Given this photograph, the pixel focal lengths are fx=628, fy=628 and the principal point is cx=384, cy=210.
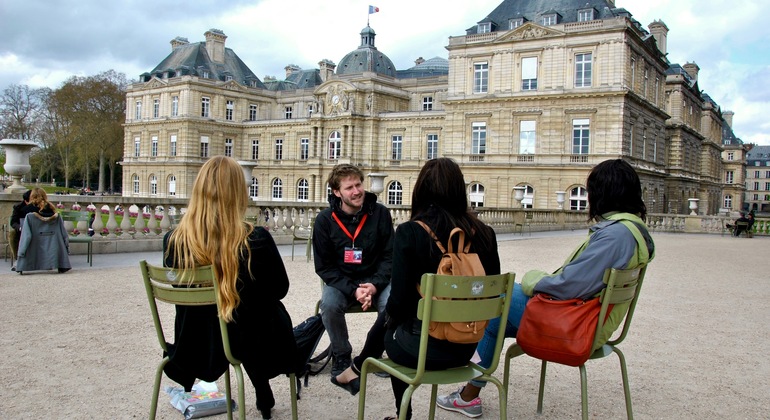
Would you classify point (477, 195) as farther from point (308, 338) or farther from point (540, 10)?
point (308, 338)

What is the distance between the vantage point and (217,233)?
324 cm

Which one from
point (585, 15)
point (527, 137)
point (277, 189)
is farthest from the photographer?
point (277, 189)

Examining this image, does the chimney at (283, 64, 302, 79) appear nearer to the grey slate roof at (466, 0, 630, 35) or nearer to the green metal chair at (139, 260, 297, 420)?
the grey slate roof at (466, 0, 630, 35)

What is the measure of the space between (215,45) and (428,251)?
55.0 m

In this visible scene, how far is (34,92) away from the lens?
5812cm

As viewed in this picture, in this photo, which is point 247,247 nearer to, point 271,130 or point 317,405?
point 317,405

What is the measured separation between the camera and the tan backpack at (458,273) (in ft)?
10.1

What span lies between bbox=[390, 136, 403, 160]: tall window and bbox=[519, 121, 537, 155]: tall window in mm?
11030

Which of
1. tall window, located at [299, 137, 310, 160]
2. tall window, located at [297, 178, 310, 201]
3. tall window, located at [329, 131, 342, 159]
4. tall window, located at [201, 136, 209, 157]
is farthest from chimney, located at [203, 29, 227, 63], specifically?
tall window, located at [329, 131, 342, 159]

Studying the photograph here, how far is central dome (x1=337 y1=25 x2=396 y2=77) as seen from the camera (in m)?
48.7

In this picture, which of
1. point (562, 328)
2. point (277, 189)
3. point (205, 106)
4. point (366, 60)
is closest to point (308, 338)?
point (562, 328)

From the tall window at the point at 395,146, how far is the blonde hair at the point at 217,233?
39.8 meters

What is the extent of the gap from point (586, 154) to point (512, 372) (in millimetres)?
29004

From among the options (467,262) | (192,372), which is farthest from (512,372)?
(192,372)
